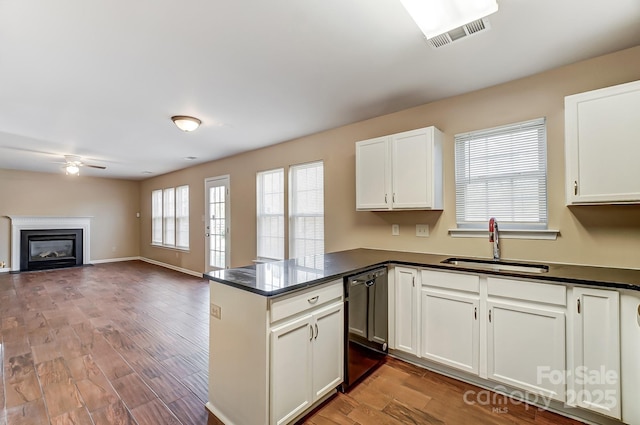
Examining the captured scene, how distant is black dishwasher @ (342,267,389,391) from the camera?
2.16 m

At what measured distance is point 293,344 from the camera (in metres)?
1.75

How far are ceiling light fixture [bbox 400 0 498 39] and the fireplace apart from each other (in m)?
9.23

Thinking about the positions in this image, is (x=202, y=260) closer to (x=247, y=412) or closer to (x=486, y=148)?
(x=247, y=412)

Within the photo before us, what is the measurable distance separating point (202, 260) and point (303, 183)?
3.30 m

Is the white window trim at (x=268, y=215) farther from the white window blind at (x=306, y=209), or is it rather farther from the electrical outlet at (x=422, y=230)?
the electrical outlet at (x=422, y=230)

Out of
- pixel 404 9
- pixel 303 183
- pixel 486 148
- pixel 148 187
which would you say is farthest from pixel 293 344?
pixel 148 187

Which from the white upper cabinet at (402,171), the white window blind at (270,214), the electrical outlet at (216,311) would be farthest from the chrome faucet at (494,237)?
the white window blind at (270,214)

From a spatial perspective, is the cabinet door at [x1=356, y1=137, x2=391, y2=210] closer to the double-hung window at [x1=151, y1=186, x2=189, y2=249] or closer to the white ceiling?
the white ceiling

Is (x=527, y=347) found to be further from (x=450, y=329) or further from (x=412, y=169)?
(x=412, y=169)

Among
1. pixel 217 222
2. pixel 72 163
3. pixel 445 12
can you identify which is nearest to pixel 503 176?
pixel 445 12

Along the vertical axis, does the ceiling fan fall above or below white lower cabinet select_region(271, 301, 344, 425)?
above

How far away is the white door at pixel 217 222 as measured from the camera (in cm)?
546

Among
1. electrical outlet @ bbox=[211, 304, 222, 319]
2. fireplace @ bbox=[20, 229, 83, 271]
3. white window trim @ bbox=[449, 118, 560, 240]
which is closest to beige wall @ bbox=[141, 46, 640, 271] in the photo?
white window trim @ bbox=[449, 118, 560, 240]

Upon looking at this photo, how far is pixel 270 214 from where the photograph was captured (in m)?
4.64
